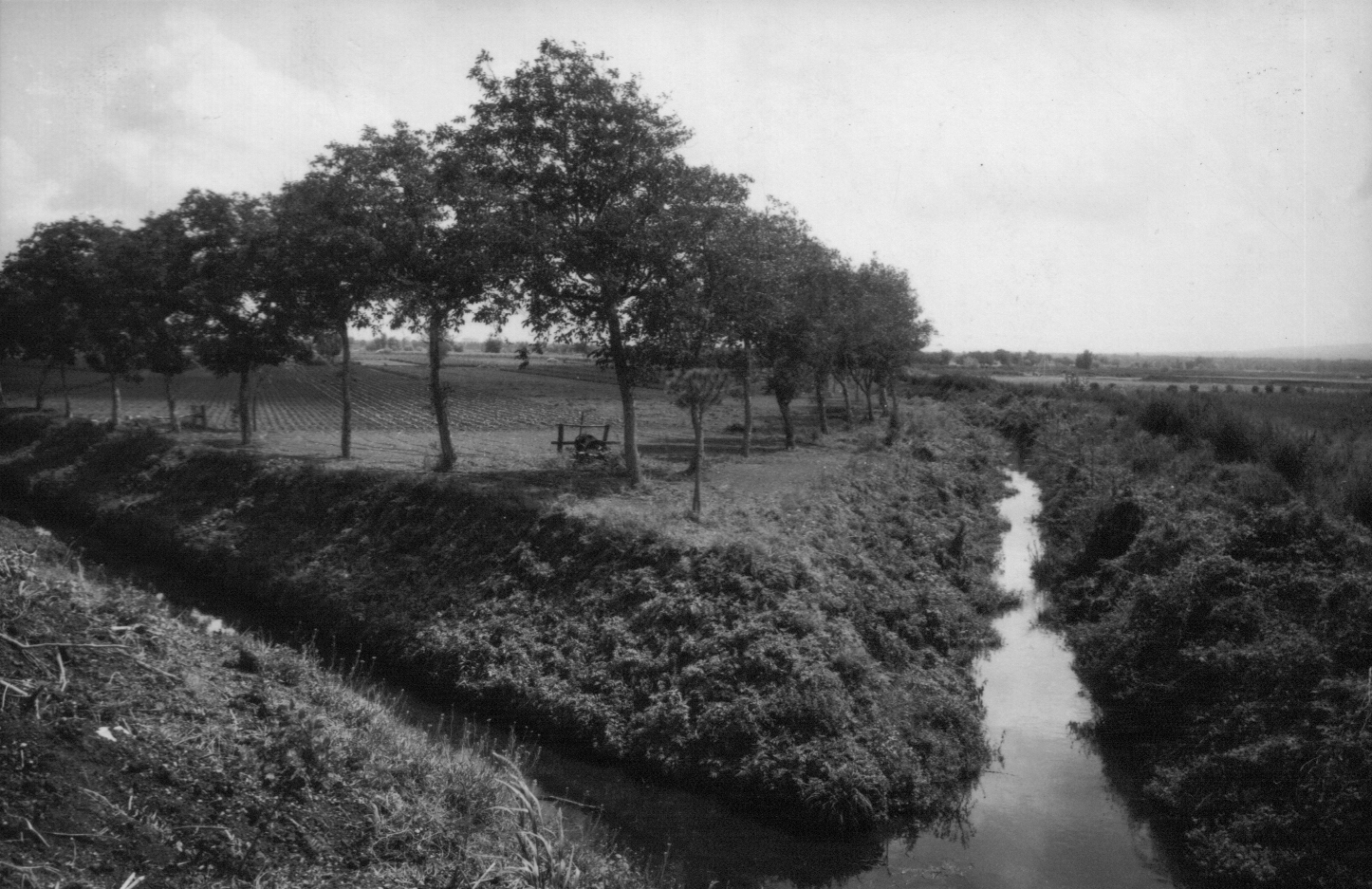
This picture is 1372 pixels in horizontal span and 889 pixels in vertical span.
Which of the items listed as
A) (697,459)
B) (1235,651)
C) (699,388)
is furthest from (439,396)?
(1235,651)

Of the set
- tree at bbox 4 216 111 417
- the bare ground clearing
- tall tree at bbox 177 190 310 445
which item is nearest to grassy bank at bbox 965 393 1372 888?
the bare ground clearing

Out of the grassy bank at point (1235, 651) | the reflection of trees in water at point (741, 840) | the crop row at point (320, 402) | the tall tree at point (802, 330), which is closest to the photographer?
the reflection of trees in water at point (741, 840)

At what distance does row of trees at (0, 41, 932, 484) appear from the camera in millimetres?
24562

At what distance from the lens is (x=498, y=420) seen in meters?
53.1

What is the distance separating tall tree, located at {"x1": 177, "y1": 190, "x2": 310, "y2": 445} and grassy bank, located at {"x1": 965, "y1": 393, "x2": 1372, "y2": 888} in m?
31.5

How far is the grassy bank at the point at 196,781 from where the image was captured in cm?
745

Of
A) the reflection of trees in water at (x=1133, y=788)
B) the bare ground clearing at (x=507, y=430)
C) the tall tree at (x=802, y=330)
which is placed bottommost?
the reflection of trees in water at (x=1133, y=788)

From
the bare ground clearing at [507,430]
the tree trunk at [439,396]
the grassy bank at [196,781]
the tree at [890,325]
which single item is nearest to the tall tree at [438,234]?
the tree trunk at [439,396]

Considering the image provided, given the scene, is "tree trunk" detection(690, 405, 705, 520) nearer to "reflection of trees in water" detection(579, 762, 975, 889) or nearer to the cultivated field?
the cultivated field

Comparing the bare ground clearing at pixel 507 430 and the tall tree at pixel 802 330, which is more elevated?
the tall tree at pixel 802 330

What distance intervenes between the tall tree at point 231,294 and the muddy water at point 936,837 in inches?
1039

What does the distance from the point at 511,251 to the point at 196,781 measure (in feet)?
60.4

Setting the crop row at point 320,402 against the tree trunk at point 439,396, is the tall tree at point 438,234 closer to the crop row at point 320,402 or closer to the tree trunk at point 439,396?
the tree trunk at point 439,396

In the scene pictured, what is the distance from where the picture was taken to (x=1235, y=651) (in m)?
16.1
